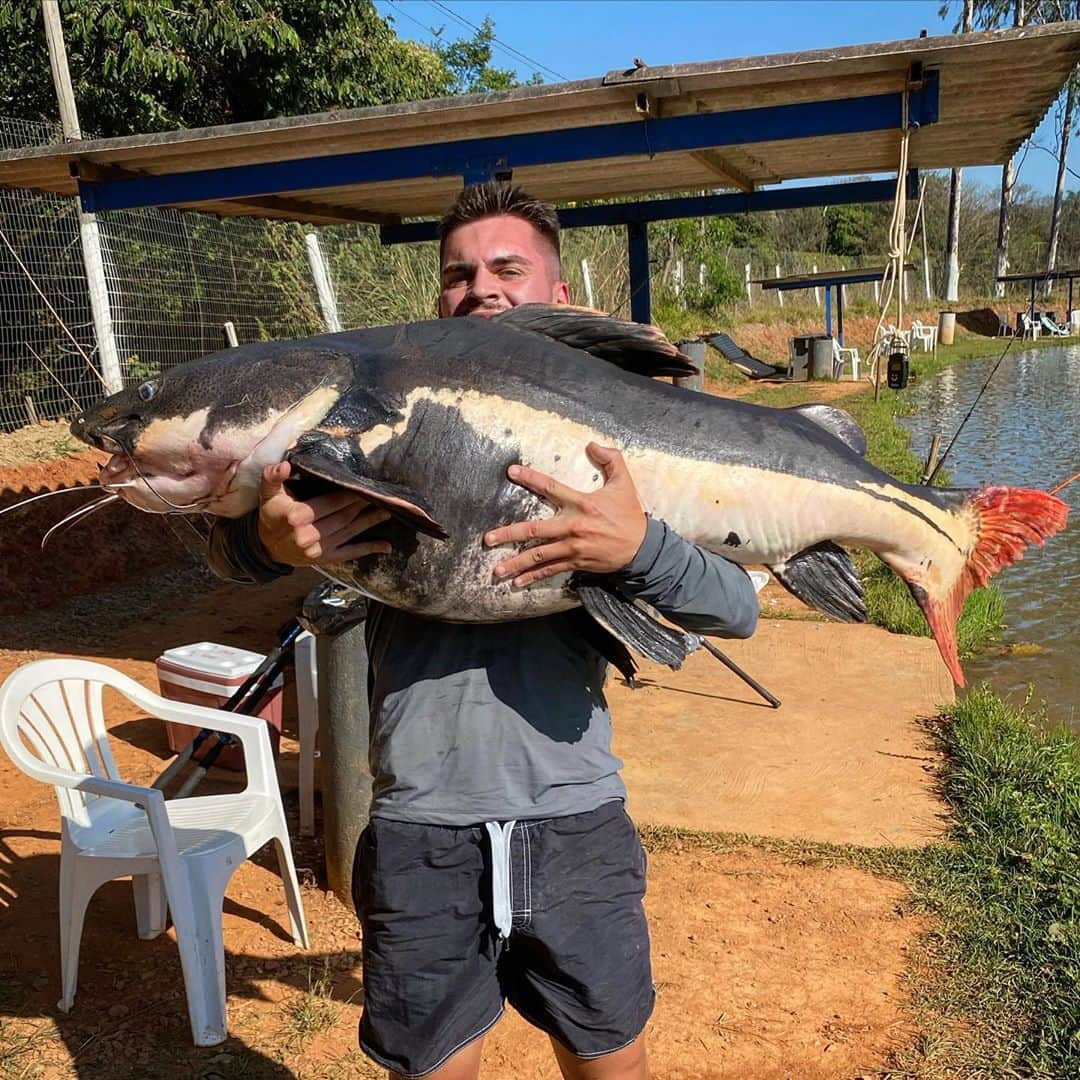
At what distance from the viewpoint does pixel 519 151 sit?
5.84 meters

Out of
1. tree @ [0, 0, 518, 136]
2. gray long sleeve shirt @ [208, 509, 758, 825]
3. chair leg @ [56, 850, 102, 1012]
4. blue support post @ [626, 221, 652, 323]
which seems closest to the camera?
gray long sleeve shirt @ [208, 509, 758, 825]

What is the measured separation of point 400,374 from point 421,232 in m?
8.49

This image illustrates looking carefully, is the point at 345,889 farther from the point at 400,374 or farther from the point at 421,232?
the point at 421,232

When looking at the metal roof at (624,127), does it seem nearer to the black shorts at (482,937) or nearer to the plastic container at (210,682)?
the plastic container at (210,682)

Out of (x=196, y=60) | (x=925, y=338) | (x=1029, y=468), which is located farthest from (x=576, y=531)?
(x=925, y=338)

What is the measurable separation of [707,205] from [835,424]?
26.7 feet

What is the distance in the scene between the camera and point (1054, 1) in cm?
4084

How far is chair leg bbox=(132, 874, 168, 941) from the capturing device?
3969mm

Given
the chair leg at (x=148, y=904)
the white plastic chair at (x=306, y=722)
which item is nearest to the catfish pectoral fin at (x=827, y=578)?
the chair leg at (x=148, y=904)

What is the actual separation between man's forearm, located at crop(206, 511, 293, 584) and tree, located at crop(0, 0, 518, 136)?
482 inches

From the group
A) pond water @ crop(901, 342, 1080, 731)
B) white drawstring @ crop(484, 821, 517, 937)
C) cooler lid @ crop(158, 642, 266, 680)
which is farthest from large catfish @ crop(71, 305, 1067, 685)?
pond water @ crop(901, 342, 1080, 731)

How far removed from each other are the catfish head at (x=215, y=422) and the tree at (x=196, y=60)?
Result: 12182 millimetres

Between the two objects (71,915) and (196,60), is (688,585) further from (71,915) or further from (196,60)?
(196,60)

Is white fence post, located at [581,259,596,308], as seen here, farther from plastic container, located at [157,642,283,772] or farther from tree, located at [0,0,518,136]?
plastic container, located at [157,642,283,772]
